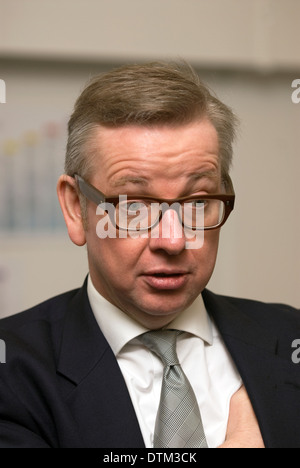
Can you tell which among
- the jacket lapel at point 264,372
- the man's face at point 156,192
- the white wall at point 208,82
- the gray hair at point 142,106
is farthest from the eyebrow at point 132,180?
the white wall at point 208,82

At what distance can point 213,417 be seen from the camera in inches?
55.1

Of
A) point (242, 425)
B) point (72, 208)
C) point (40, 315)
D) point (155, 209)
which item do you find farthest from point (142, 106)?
point (242, 425)

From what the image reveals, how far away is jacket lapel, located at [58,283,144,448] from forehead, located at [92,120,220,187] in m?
0.33

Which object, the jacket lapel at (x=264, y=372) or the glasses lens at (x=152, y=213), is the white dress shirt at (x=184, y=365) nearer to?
the jacket lapel at (x=264, y=372)

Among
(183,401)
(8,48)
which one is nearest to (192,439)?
(183,401)

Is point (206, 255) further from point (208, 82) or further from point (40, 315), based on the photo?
point (208, 82)

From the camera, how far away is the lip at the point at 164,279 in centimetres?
131

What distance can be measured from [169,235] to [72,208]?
305mm

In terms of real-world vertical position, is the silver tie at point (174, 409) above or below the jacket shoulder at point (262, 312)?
below

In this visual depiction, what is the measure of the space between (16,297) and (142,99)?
1566 millimetres

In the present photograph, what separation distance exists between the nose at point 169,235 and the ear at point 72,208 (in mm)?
246

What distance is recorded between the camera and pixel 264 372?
1455mm

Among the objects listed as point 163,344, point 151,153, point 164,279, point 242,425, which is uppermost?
point 151,153

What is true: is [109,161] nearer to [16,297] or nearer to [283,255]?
[16,297]
